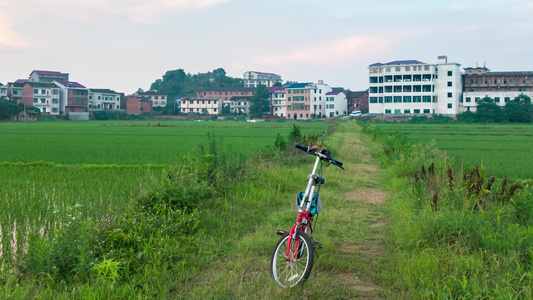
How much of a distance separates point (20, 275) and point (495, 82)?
80.9 meters

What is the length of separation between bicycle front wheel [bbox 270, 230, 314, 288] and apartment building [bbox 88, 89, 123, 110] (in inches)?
3669

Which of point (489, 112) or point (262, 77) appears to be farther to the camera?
point (262, 77)

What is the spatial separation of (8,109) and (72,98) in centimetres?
1862

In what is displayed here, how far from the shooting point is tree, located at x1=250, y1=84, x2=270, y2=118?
9131 centimetres

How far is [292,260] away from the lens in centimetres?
485

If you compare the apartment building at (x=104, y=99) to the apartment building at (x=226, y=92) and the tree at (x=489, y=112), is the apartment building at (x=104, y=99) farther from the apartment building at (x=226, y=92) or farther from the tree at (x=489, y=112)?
the tree at (x=489, y=112)

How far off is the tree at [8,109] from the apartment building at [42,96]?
12002 mm

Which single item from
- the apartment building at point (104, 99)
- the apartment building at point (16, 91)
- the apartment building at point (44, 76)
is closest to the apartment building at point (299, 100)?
the apartment building at point (104, 99)

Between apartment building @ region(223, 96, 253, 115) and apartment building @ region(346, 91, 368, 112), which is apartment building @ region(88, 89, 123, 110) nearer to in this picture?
apartment building @ region(223, 96, 253, 115)

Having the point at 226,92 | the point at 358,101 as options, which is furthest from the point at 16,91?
the point at 358,101

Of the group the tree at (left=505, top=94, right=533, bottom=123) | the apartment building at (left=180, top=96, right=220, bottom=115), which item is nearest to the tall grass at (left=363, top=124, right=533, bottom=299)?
the tree at (left=505, top=94, right=533, bottom=123)

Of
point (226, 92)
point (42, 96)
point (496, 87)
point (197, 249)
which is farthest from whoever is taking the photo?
point (226, 92)

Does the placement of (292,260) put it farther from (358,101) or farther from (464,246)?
(358,101)

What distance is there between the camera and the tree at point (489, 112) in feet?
217
